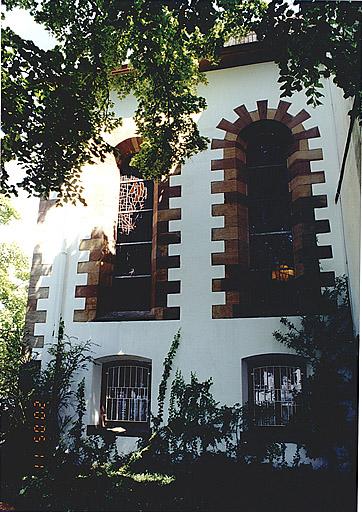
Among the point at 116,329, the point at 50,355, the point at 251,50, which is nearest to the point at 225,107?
the point at 251,50

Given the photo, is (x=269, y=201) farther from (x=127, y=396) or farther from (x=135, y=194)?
(x=127, y=396)

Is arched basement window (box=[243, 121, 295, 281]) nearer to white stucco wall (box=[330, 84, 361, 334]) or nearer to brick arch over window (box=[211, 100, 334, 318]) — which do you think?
brick arch over window (box=[211, 100, 334, 318])

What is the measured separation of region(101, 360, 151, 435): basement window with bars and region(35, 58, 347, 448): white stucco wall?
86 millimetres

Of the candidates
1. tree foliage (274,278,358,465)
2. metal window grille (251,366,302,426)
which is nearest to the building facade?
metal window grille (251,366,302,426)

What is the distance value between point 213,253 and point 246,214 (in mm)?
460

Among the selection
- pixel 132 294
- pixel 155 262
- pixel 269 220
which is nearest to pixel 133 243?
pixel 155 262

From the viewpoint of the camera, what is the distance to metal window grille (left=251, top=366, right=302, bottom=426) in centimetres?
309

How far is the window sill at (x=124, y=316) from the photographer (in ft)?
11.7

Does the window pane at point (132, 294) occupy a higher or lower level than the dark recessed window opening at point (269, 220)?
lower

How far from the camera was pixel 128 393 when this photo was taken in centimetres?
352

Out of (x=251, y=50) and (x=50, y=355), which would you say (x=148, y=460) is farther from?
(x=251, y=50)

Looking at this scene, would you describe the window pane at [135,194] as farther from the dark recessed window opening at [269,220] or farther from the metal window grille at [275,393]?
the metal window grille at [275,393]

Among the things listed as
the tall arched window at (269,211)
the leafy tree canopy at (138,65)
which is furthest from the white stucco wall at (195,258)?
the leafy tree canopy at (138,65)

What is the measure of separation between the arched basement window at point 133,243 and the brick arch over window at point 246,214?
609 millimetres
